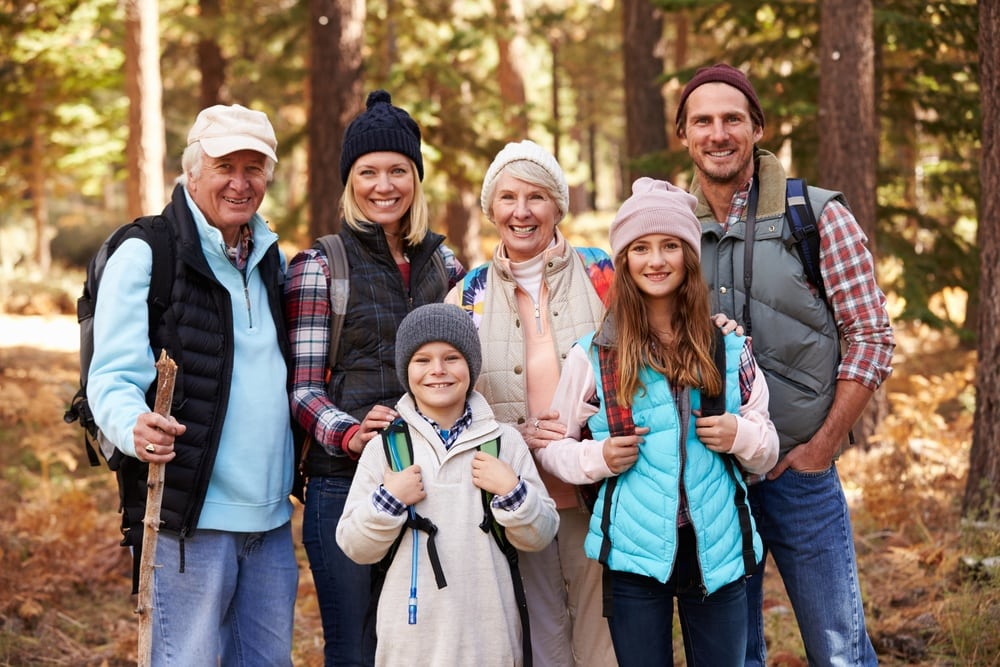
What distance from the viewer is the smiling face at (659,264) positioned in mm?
3373

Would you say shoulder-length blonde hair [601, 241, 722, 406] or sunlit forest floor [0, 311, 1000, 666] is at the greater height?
shoulder-length blonde hair [601, 241, 722, 406]

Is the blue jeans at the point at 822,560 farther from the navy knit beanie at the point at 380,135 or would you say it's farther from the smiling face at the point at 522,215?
the navy knit beanie at the point at 380,135

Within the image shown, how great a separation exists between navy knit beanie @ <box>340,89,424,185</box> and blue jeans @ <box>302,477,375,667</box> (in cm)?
147

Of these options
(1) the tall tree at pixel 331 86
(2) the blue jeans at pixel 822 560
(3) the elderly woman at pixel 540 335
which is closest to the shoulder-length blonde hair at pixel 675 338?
(3) the elderly woman at pixel 540 335

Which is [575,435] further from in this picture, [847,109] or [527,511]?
[847,109]

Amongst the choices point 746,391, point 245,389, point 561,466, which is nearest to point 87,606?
point 245,389

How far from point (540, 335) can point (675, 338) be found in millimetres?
656

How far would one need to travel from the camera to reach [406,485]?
3279mm

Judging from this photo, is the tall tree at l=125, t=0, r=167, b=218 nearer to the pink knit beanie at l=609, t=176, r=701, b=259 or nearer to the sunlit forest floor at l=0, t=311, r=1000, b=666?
the sunlit forest floor at l=0, t=311, r=1000, b=666

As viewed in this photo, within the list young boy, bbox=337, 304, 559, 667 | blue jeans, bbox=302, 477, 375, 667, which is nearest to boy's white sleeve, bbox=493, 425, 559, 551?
young boy, bbox=337, 304, 559, 667

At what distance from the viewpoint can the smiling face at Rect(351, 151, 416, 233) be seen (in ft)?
13.0

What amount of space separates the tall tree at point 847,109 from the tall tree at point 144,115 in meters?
7.68

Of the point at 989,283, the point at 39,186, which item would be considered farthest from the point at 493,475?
the point at 39,186

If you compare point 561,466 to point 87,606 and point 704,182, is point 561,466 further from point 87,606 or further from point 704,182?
point 87,606
